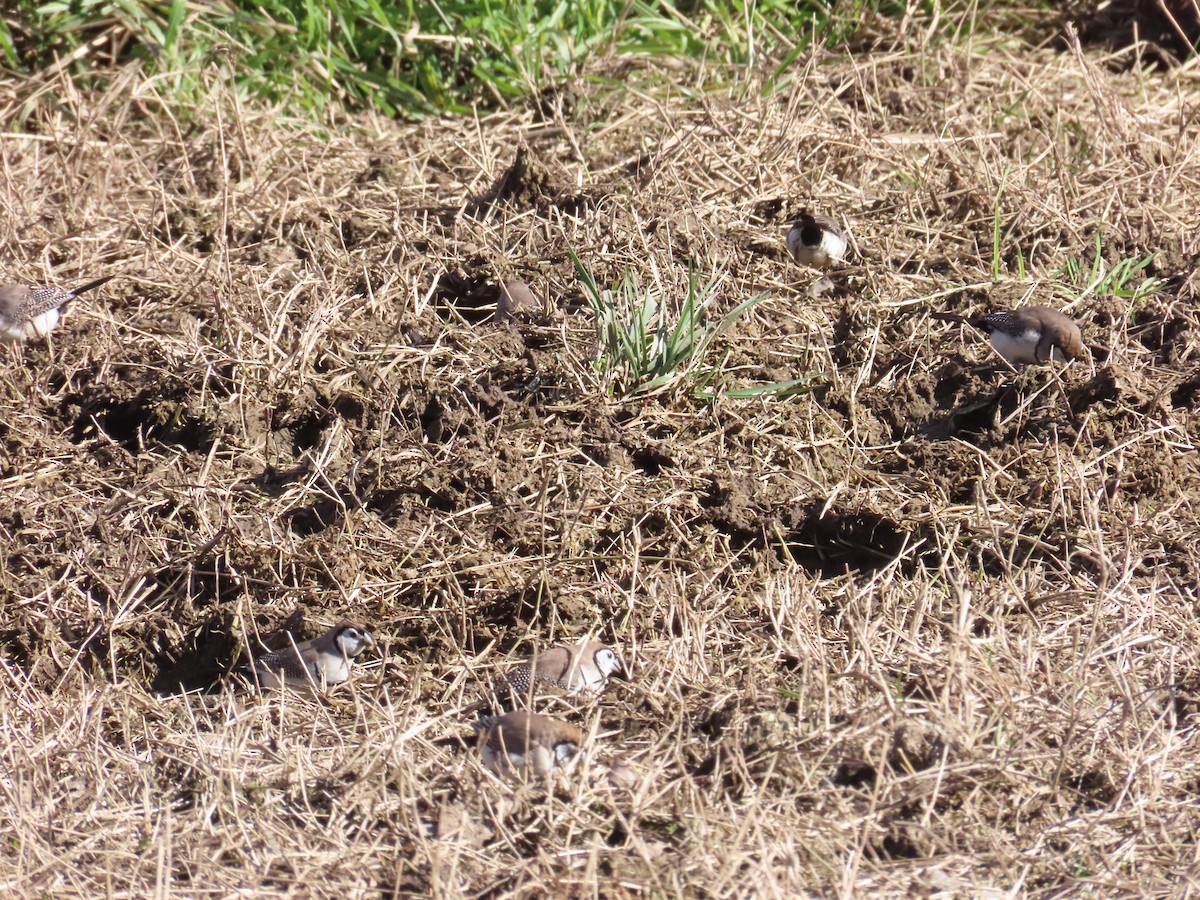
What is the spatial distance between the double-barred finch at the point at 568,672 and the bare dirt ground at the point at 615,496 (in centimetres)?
8

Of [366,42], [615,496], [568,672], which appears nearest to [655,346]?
[615,496]

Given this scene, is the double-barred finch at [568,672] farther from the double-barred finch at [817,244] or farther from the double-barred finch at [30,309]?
the double-barred finch at [30,309]

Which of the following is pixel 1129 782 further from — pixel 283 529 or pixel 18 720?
pixel 18 720

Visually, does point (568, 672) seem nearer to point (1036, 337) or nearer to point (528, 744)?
point (528, 744)

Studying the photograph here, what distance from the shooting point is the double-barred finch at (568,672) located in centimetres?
334

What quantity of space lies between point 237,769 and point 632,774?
1.02 meters

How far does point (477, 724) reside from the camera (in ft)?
10.5

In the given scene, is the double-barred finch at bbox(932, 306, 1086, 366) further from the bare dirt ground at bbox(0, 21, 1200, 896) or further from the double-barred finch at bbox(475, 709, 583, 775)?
the double-barred finch at bbox(475, 709, 583, 775)

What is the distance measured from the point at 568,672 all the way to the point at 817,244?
2116 mm

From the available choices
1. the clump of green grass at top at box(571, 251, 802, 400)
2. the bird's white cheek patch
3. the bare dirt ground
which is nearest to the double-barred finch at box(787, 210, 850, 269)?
the bare dirt ground

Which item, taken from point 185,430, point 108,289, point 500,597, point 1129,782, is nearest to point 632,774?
point 500,597

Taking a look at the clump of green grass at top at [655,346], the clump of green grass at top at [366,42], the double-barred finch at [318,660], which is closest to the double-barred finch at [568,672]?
the double-barred finch at [318,660]

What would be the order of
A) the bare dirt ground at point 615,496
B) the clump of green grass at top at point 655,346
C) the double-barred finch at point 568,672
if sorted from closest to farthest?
the bare dirt ground at point 615,496 < the double-barred finch at point 568,672 < the clump of green grass at top at point 655,346

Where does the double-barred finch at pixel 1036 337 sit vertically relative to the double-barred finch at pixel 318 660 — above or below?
above
